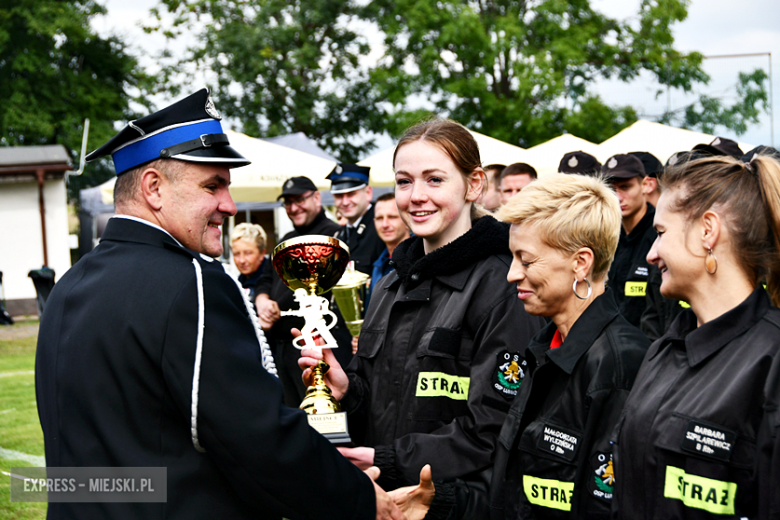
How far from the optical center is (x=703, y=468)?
1.77 m

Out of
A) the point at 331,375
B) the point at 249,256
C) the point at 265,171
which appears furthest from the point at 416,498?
the point at 265,171

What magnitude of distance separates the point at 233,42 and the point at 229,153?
25938 mm

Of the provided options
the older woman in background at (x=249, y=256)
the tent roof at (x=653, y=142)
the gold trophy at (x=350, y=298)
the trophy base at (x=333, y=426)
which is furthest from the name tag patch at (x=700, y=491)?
the tent roof at (x=653, y=142)

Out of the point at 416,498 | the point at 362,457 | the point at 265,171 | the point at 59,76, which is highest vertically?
the point at 59,76

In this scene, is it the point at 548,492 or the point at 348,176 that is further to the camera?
the point at 348,176

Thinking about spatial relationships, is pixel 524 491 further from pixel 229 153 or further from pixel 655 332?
pixel 655 332

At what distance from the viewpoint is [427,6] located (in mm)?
21781

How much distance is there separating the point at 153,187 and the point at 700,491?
1671mm

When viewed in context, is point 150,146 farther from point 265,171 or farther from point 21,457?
point 265,171

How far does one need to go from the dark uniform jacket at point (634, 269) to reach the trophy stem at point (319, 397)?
313 cm

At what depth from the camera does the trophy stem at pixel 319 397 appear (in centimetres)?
267

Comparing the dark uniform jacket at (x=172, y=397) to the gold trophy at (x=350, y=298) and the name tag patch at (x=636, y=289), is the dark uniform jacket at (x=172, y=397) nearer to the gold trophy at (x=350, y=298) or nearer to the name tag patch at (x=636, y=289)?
the gold trophy at (x=350, y=298)

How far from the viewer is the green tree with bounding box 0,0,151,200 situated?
30.0 metres

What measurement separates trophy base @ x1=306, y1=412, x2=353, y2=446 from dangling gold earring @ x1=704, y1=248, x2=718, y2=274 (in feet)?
4.35
